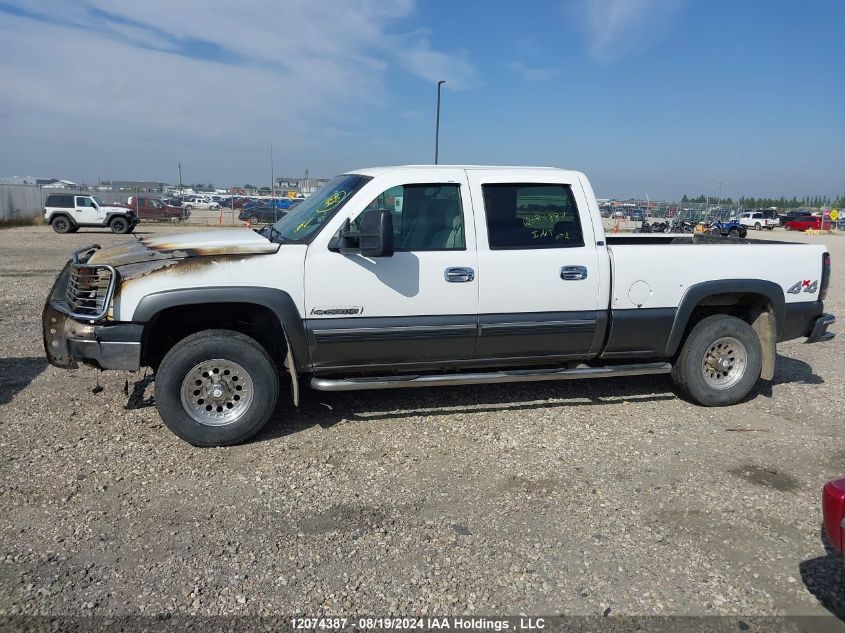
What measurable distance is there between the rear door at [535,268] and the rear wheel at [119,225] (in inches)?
1005

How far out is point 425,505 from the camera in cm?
387

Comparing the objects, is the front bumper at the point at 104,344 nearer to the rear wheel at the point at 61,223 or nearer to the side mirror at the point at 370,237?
the side mirror at the point at 370,237

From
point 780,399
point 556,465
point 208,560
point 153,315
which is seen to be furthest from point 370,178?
point 780,399

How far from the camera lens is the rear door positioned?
191 inches

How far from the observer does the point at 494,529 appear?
3.61 meters

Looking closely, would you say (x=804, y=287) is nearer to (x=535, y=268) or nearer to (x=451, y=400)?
(x=535, y=268)

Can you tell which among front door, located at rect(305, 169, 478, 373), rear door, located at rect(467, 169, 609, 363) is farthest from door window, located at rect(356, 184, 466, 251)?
rear door, located at rect(467, 169, 609, 363)

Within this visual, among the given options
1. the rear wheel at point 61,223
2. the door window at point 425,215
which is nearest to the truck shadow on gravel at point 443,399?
the door window at point 425,215

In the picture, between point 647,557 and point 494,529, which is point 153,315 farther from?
point 647,557

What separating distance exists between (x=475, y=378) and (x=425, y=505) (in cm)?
134

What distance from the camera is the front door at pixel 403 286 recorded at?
4.58 m

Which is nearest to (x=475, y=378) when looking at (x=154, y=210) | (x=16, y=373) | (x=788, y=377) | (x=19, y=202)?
(x=788, y=377)

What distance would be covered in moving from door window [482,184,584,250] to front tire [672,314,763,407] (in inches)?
56.6

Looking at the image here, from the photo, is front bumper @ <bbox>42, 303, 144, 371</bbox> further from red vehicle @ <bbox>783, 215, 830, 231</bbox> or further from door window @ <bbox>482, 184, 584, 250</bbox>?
red vehicle @ <bbox>783, 215, 830, 231</bbox>
